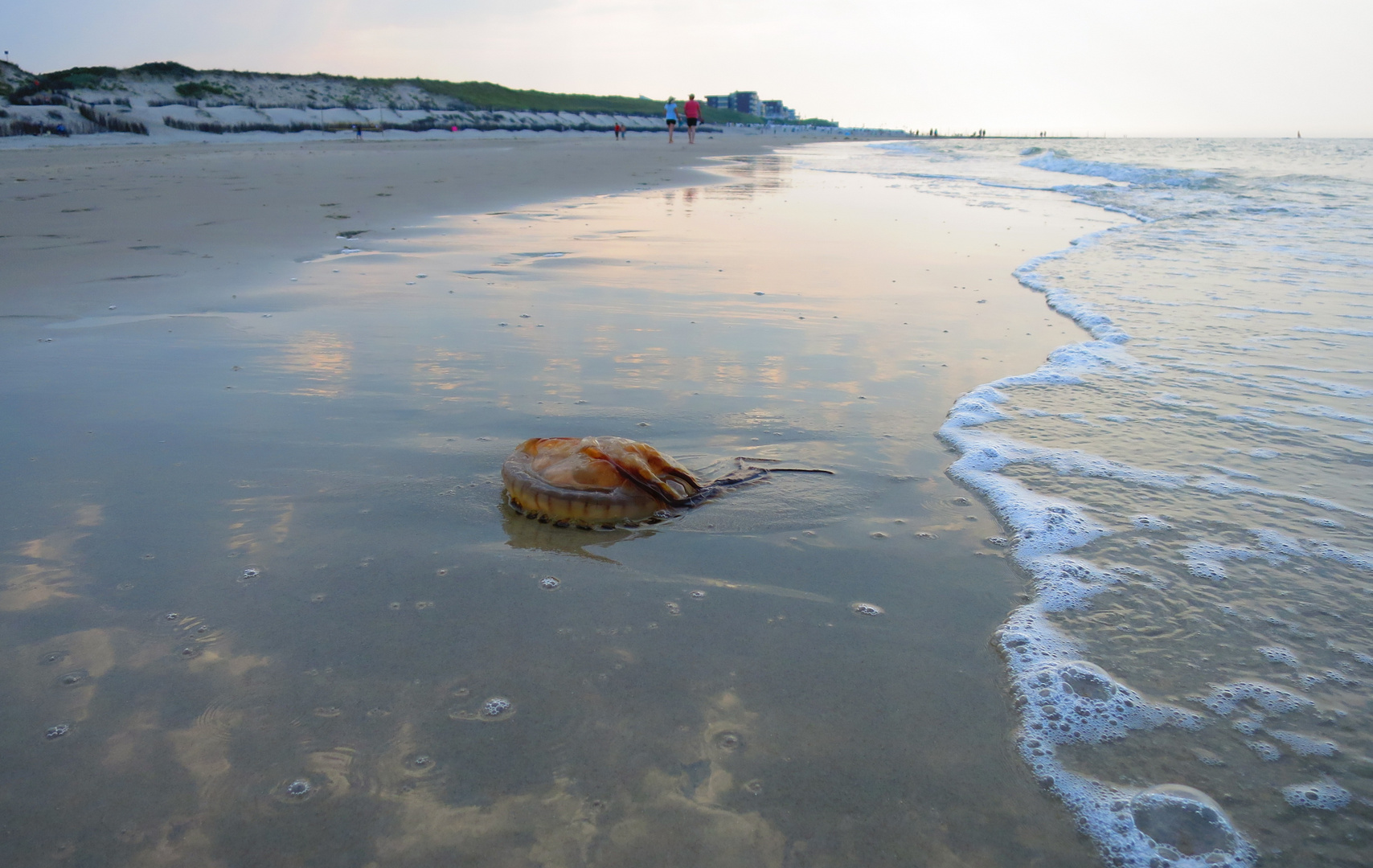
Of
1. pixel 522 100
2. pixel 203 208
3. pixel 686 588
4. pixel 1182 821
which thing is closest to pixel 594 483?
pixel 686 588

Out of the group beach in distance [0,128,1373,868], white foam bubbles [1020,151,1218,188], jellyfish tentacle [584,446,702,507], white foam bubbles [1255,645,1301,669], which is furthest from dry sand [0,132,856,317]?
white foam bubbles [1020,151,1218,188]

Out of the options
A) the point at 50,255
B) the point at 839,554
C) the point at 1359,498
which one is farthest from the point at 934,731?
the point at 50,255

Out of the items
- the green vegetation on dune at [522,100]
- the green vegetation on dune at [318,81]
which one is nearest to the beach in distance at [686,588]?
the green vegetation on dune at [318,81]

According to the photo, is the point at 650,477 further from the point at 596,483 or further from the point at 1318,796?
the point at 1318,796

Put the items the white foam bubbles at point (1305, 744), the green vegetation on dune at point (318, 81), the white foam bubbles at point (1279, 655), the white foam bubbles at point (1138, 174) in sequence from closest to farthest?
the white foam bubbles at point (1305, 744)
the white foam bubbles at point (1279, 655)
the white foam bubbles at point (1138, 174)
the green vegetation on dune at point (318, 81)

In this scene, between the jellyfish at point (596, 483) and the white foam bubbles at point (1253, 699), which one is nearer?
the white foam bubbles at point (1253, 699)

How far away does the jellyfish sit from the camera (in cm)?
235

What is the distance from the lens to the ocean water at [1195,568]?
4.71 ft

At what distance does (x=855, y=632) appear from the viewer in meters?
1.85

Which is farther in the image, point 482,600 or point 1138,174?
point 1138,174

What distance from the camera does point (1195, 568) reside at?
215 cm

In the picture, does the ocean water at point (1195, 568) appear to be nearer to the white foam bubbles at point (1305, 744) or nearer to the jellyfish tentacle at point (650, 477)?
the white foam bubbles at point (1305, 744)

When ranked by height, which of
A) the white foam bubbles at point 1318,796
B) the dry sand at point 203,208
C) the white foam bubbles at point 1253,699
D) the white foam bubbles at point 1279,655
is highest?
the dry sand at point 203,208

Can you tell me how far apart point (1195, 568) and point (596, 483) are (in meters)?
1.68
